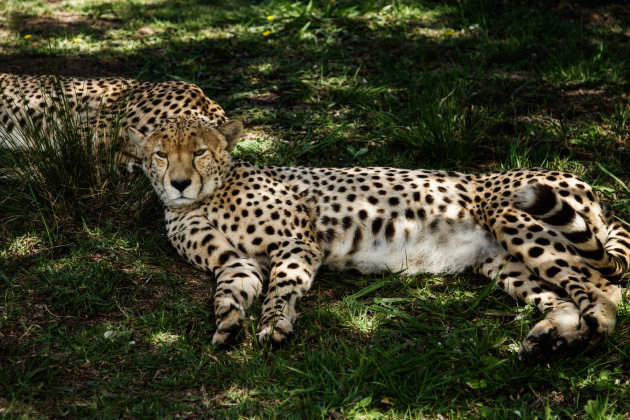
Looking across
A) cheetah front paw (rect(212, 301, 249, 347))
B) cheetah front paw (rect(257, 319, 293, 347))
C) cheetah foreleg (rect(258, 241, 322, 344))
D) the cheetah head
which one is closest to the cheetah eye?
the cheetah head

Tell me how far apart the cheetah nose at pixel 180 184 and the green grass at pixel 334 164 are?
473 millimetres

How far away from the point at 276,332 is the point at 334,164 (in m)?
2.14

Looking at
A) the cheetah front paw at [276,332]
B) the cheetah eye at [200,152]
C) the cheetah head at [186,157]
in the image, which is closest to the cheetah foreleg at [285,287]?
the cheetah front paw at [276,332]

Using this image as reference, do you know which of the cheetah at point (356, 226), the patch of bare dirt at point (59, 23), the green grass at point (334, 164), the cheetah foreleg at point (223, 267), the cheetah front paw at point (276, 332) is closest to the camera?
the green grass at point (334, 164)

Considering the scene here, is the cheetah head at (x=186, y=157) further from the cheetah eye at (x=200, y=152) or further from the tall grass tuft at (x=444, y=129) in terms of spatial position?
the tall grass tuft at (x=444, y=129)

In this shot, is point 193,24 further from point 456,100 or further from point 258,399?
point 258,399

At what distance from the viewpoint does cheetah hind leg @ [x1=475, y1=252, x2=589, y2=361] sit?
119 inches

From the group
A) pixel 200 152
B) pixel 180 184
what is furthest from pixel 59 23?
pixel 180 184

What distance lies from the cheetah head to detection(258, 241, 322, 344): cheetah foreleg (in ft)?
2.14

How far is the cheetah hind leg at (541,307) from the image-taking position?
303 centimetres

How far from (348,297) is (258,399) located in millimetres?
929

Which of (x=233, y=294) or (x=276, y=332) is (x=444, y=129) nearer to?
(x=233, y=294)

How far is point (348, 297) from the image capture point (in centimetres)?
358

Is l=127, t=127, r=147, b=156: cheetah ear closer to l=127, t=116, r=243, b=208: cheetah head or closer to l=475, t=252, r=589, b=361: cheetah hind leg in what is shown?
l=127, t=116, r=243, b=208: cheetah head
